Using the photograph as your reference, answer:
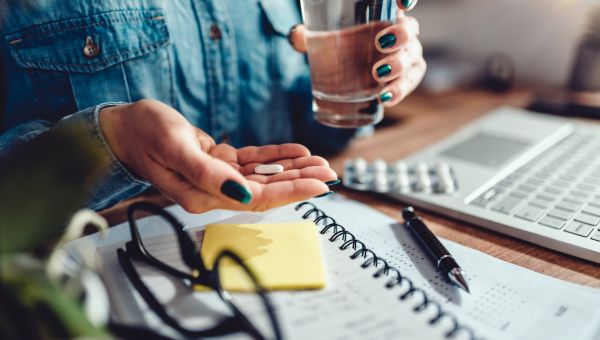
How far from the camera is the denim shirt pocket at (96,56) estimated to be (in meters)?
0.69

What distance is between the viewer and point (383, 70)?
681 mm

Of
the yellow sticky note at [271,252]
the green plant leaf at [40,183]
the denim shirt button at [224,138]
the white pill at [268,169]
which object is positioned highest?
the green plant leaf at [40,183]

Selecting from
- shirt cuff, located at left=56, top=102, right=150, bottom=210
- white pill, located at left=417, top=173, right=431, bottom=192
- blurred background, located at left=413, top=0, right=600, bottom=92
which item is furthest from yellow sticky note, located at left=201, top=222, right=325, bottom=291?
blurred background, located at left=413, top=0, right=600, bottom=92

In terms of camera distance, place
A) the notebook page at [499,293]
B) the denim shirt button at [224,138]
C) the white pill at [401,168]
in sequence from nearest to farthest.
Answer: the notebook page at [499,293]
the white pill at [401,168]
the denim shirt button at [224,138]

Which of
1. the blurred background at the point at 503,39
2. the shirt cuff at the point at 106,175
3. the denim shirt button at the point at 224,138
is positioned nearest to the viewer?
the shirt cuff at the point at 106,175

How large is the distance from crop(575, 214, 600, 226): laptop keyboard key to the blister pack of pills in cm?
17

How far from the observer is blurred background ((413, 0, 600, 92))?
4.33ft

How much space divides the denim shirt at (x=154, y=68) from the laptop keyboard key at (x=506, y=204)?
363mm

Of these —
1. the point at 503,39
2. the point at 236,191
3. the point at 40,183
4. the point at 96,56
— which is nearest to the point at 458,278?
the point at 236,191

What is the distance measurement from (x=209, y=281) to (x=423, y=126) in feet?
2.53

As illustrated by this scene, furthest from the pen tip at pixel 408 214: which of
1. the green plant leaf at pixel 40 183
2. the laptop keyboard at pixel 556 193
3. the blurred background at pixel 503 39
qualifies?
the blurred background at pixel 503 39

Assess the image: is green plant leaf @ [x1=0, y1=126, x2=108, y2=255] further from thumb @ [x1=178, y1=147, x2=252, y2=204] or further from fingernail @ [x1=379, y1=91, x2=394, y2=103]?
fingernail @ [x1=379, y1=91, x2=394, y2=103]

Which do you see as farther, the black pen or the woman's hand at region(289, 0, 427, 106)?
the woman's hand at region(289, 0, 427, 106)

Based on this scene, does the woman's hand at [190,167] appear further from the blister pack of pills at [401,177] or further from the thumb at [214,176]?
the blister pack of pills at [401,177]
